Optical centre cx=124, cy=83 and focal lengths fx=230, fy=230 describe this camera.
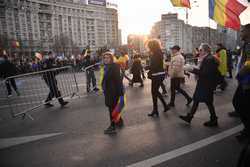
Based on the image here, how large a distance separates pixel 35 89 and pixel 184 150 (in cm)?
661

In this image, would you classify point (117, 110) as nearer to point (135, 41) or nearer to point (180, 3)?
point (180, 3)

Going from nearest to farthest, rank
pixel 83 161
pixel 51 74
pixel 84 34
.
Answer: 1. pixel 83 161
2. pixel 51 74
3. pixel 84 34

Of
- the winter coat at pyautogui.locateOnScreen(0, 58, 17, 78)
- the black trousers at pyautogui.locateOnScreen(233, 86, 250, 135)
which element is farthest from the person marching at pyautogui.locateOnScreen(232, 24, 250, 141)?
the winter coat at pyautogui.locateOnScreen(0, 58, 17, 78)

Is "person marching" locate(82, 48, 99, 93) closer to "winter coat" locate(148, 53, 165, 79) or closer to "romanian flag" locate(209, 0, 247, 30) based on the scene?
"winter coat" locate(148, 53, 165, 79)

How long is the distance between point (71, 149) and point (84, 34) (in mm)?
140360

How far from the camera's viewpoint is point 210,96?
4879 mm

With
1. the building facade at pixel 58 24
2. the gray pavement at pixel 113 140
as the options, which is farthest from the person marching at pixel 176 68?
the building facade at pixel 58 24

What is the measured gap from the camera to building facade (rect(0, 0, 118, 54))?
93562mm

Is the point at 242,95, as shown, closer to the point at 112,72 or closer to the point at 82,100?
the point at 112,72

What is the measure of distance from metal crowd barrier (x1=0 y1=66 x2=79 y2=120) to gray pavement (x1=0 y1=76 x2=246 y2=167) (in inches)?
36.6

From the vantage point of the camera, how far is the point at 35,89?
28.6 ft

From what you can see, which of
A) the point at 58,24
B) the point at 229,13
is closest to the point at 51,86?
the point at 229,13

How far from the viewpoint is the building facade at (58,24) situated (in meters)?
93.6

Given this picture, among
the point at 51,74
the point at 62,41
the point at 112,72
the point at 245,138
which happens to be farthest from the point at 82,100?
the point at 62,41
